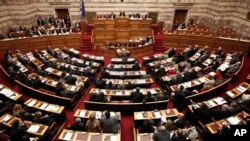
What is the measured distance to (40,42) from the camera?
16281 millimetres

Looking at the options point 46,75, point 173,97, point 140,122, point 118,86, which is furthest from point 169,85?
point 46,75

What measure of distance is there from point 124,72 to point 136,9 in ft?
31.6

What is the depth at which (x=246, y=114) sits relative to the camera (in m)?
7.86

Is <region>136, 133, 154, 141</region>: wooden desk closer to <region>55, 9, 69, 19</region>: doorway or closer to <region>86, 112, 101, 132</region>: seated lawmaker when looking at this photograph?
<region>86, 112, 101, 132</region>: seated lawmaker

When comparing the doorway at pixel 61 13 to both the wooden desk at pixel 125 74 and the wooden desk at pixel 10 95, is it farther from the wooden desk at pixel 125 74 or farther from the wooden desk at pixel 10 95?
the wooden desk at pixel 10 95

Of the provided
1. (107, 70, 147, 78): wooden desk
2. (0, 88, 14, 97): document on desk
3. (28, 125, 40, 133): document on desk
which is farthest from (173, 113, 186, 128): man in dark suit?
(0, 88, 14, 97): document on desk

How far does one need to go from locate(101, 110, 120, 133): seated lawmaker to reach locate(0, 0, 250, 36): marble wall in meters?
13.5

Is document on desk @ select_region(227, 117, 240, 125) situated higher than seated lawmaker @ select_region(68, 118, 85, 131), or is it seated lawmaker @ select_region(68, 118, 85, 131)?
document on desk @ select_region(227, 117, 240, 125)

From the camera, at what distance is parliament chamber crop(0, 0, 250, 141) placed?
7.57m

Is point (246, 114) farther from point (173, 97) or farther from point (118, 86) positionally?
point (118, 86)

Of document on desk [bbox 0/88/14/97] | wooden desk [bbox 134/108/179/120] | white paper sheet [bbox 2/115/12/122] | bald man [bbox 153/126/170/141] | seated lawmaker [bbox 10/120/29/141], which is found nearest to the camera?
bald man [bbox 153/126/170/141]

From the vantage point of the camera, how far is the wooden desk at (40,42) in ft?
49.7

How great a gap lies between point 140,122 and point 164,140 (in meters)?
1.72

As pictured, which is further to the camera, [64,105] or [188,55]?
[188,55]
